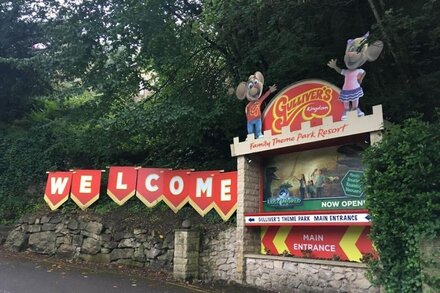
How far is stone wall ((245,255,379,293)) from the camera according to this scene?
725cm

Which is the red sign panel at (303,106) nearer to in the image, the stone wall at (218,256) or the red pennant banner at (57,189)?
the stone wall at (218,256)

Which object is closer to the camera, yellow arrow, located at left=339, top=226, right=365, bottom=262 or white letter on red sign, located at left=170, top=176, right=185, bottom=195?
yellow arrow, located at left=339, top=226, right=365, bottom=262

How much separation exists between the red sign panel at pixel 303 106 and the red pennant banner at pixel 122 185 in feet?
14.0

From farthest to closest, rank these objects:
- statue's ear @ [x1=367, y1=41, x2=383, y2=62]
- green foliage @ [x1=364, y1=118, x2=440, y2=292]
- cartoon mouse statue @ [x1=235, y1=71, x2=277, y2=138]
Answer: cartoon mouse statue @ [x1=235, y1=71, x2=277, y2=138]
statue's ear @ [x1=367, y1=41, x2=383, y2=62]
green foliage @ [x1=364, y1=118, x2=440, y2=292]

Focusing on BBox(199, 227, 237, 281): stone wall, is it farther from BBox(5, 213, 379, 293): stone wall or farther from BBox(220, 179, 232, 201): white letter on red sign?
BBox(220, 179, 232, 201): white letter on red sign

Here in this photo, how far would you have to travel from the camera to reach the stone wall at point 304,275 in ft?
23.8

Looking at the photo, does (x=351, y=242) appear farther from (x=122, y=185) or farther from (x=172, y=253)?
(x=122, y=185)

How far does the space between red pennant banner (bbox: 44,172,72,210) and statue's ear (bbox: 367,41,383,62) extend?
894 centimetres

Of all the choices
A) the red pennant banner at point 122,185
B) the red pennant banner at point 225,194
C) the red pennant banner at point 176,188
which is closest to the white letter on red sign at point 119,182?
the red pennant banner at point 122,185

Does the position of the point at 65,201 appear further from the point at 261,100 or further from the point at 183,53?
the point at 261,100

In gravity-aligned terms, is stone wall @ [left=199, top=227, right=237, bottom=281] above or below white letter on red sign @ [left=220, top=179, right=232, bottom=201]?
below

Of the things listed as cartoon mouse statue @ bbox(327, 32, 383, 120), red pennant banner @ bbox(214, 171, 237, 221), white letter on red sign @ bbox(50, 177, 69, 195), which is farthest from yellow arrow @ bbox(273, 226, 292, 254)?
white letter on red sign @ bbox(50, 177, 69, 195)

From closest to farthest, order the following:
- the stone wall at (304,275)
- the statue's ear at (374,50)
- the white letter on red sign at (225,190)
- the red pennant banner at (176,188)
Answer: the stone wall at (304,275) → the statue's ear at (374,50) → the white letter on red sign at (225,190) → the red pennant banner at (176,188)

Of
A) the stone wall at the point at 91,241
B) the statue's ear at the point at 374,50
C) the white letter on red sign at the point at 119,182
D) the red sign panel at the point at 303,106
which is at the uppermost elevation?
the statue's ear at the point at 374,50
